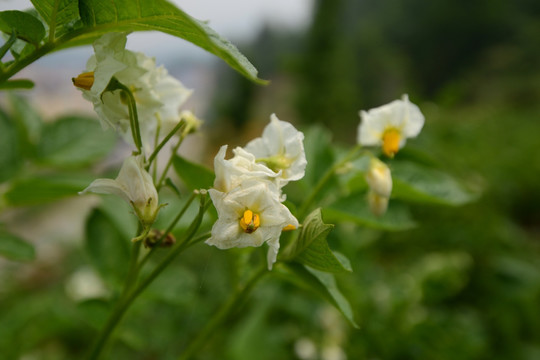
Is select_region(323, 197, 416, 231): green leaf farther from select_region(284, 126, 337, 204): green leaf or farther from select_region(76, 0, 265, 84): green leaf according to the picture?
select_region(76, 0, 265, 84): green leaf

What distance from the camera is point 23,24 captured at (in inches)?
12.7

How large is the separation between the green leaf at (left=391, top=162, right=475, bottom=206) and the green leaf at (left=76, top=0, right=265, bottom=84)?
1.07 ft

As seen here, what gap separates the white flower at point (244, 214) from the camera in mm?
336

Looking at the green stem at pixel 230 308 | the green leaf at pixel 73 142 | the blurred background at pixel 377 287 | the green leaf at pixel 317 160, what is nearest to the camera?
the green stem at pixel 230 308

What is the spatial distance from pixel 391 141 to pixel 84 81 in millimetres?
340

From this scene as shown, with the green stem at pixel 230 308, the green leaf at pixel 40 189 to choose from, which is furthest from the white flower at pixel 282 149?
the green leaf at pixel 40 189

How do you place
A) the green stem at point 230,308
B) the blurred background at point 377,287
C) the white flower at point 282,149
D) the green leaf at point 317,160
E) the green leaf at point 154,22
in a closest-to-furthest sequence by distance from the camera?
the green leaf at point 154,22, the white flower at point 282,149, the green stem at point 230,308, the green leaf at point 317,160, the blurred background at point 377,287

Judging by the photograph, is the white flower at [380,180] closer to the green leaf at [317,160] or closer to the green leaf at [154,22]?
the green leaf at [317,160]

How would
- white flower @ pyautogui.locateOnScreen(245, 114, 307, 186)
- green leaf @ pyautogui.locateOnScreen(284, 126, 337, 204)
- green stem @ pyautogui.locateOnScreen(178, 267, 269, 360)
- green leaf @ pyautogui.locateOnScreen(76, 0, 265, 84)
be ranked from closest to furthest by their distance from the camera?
green leaf @ pyautogui.locateOnScreen(76, 0, 265, 84) → white flower @ pyautogui.locateOnScreen(245, 114, 307, 186) → green stem @ pyautogui.locateOnScreen(178, 267, 269, 360) → green leaf @ pyautogui.locateOnScreen(284, 126, 337, 204)

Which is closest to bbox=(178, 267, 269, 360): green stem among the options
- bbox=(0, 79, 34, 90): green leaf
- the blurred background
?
the blurred background

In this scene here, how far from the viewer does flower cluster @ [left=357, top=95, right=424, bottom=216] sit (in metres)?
0.52

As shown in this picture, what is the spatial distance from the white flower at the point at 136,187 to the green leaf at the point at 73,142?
454 mm

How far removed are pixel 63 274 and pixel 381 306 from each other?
6.69 feet

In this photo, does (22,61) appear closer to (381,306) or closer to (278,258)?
(278,258)
